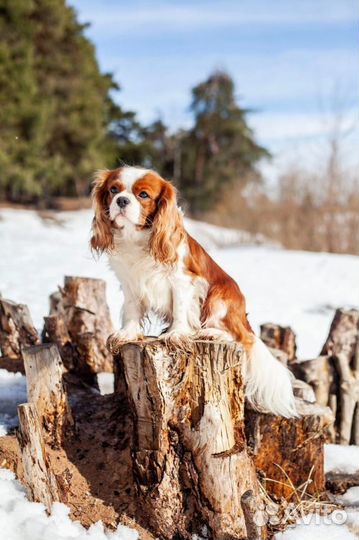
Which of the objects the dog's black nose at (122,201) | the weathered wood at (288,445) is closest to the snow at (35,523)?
the weathered wood at (288,445)

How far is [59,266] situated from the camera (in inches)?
358

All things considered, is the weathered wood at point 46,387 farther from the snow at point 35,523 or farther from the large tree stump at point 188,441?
the large tree stump at point 188,441

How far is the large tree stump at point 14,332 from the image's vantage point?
4023mm

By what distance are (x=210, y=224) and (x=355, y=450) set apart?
57.8 ft

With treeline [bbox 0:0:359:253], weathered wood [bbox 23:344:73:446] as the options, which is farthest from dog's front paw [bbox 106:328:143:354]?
treeline [bbox 0:0:359:253]

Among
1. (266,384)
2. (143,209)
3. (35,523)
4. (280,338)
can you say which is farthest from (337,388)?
(35,523)

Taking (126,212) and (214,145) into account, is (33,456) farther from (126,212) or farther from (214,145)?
(214,145)

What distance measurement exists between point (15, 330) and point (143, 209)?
1.79 meters

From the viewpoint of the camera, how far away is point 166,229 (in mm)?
2861

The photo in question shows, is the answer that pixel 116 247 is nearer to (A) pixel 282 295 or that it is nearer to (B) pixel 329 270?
(A) pixel 282 295

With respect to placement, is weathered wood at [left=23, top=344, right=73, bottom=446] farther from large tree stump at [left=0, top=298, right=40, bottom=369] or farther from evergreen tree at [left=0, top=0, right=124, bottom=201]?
evergreen tree at [left=0, top=0, right=124, bottom=201]

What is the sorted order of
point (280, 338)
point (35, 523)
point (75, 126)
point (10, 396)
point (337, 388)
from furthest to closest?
point (75, 126) < point (280, 338) < point (337, 388) < point (10, 396) < point (35, 523)

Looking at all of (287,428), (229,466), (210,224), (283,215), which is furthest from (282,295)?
(210,224)

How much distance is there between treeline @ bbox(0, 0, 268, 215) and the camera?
18.0 metres
